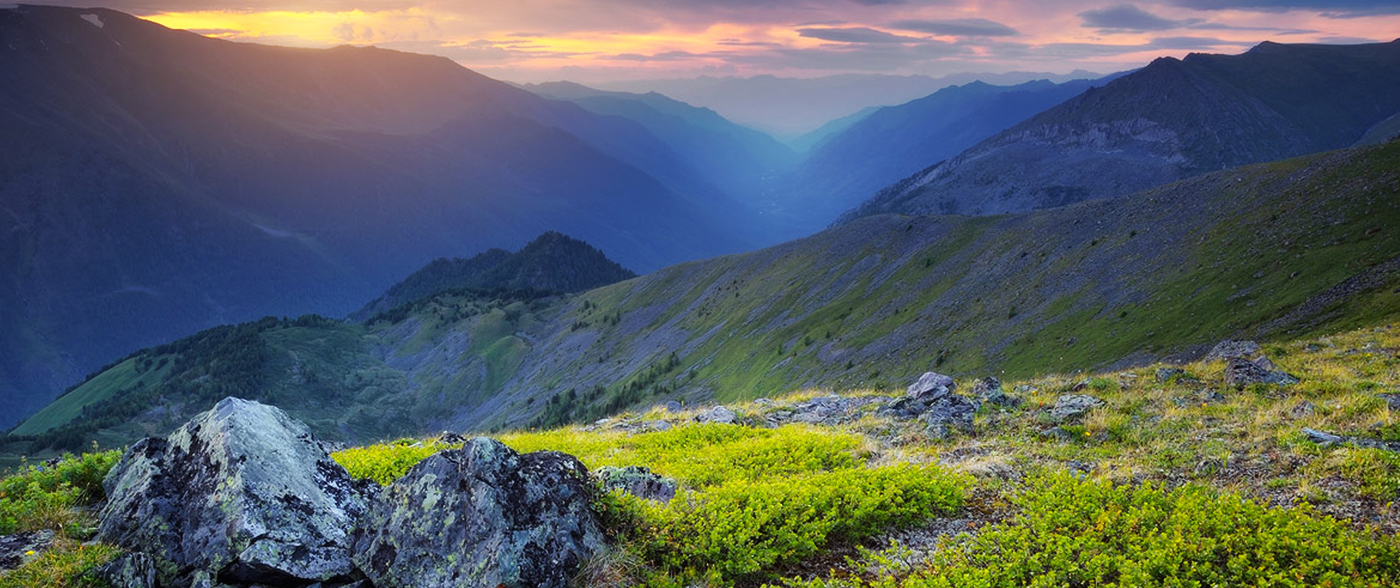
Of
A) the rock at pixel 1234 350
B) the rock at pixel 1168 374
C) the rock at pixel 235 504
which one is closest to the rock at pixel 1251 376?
the rock at pixel 1168 374

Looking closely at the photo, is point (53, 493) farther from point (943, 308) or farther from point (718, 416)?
point (943, 308)

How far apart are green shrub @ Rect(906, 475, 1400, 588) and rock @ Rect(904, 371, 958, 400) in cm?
994

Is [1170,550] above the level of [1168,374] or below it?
above

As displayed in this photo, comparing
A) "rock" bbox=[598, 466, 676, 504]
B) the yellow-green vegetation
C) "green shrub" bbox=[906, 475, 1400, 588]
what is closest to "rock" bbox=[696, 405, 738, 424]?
the yellow-green vegetation

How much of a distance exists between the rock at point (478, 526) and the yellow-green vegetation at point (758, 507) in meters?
0.94

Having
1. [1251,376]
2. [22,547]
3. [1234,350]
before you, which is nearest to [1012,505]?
[1251,376]

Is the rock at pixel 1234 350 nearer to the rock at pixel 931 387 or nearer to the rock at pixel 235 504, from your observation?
the rock at pixel 931 387

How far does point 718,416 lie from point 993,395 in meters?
8.56

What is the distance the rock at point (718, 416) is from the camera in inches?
798

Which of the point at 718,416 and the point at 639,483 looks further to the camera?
the point at 718,416

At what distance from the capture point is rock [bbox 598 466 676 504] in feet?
37.4

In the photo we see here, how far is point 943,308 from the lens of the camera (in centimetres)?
7362

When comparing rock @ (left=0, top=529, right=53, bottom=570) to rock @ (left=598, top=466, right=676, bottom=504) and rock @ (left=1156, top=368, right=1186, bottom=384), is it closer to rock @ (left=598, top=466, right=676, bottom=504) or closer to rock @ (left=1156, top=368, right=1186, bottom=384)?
rock @ (left=598, top=466, right=676, bottom=504)

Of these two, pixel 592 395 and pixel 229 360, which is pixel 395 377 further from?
pixel 592 395
